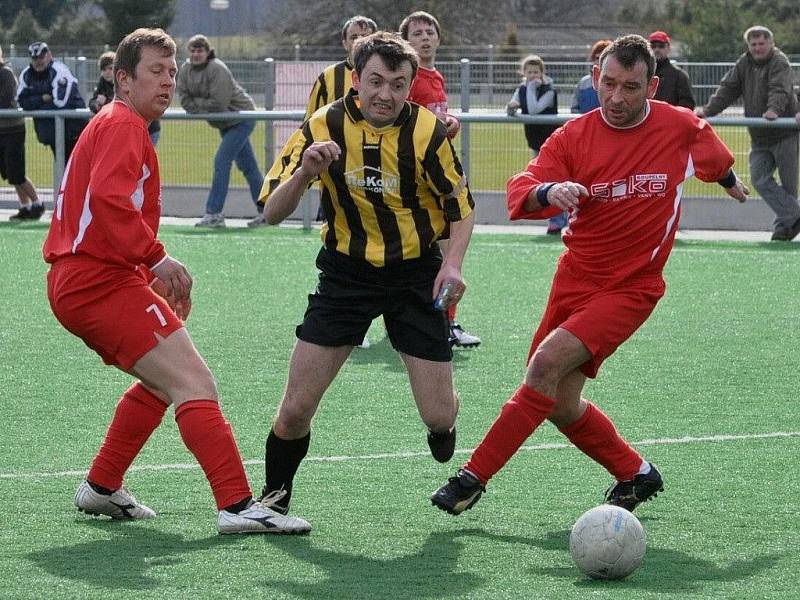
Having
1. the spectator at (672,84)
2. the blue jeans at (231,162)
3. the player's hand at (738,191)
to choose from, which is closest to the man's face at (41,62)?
the blue jeans at (231,162)

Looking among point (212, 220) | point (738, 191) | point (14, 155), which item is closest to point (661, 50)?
point (212, 220)

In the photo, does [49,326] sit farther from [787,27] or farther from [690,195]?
[787,27]

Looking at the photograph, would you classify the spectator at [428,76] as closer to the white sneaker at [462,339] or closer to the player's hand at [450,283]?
the white sneaker at [462,339]

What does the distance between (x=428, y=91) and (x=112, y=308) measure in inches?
181

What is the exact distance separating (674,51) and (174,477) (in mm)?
46884

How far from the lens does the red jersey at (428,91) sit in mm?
9461

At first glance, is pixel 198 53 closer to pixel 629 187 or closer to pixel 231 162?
pixel 231 162

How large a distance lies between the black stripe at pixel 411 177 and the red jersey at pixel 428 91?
385 cm

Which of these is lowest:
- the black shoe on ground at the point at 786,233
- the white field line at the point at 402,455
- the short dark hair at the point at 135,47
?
the black shoe on ground at the point at 786,233

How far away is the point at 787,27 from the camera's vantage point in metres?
47.6

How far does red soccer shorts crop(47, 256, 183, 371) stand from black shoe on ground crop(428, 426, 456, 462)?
A: 3.76 ft

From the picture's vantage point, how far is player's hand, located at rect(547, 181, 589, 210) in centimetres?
520

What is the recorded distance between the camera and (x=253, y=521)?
5.27 metres

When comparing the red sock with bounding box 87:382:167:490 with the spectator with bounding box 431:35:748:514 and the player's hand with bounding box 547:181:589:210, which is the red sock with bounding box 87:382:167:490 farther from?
the player's hand with bounding box 547:181:589:210
